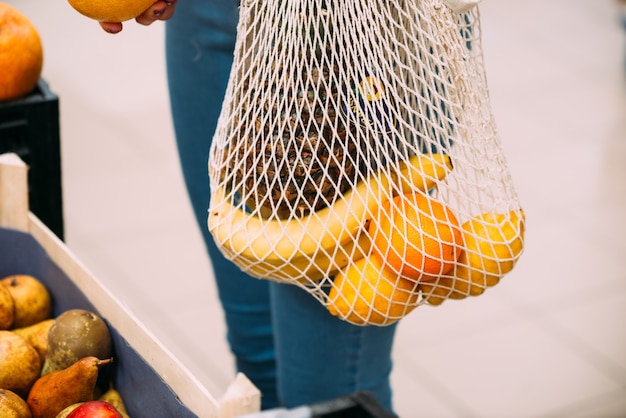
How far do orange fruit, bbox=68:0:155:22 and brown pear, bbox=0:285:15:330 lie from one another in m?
0.37

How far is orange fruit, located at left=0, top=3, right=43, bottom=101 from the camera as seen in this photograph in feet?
3.98

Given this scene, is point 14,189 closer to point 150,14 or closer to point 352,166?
point 150,14

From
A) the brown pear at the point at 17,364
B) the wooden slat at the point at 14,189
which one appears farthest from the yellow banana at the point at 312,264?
the wooden slat at the point at 14,189

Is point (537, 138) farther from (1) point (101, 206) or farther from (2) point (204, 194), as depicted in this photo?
(2) point (204, 194)

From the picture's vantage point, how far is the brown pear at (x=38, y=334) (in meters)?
1.02

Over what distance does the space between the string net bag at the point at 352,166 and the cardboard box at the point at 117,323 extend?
14 centimetres

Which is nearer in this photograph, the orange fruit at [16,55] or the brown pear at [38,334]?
the brown pear at [38,334]

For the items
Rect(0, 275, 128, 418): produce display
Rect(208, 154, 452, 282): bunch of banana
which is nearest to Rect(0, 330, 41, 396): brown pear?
Rect(0, 275, 128, 418): produce display

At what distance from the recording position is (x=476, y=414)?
188 cm

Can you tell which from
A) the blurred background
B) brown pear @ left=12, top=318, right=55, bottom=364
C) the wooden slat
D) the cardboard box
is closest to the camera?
the cardboard box

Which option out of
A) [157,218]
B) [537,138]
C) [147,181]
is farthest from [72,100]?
[537,138]

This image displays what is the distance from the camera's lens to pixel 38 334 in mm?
1032

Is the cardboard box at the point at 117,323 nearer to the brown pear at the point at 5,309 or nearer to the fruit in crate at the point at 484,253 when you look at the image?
the brown pear at the point at 5,309

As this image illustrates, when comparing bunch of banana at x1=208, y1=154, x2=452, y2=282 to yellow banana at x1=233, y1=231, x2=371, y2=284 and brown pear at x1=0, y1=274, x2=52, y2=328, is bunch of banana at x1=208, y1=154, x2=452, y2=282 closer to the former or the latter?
yellow banana at x1=233, y1=231, x2=371, y2=284
